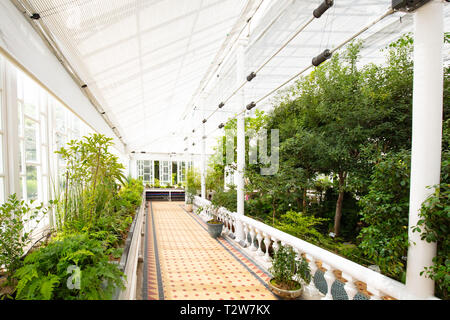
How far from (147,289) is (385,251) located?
286 centimetres

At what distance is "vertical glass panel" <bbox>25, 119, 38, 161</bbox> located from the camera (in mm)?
3051

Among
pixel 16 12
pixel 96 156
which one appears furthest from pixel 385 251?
pixel 16 12

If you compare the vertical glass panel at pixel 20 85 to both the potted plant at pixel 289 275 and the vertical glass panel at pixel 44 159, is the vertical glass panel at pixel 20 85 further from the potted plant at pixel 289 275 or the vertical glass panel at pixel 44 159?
the potted plant at pixel 289 275

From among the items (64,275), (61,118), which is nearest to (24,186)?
(64,275)

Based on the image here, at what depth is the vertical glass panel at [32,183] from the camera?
310 centimetres

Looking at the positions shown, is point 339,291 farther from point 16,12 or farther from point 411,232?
point 16,12

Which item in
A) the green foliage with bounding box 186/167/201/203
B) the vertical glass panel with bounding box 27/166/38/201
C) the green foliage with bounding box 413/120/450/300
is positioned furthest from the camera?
the green foliage with bounding box 186/167/201/203

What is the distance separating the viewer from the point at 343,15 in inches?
163

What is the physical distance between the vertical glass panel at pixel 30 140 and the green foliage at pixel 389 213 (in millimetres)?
3940

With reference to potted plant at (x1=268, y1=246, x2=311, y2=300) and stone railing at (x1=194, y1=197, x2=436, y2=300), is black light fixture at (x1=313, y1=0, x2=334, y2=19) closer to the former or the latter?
stone railing at (x1=194, y1=197, x2=436, y2=300)

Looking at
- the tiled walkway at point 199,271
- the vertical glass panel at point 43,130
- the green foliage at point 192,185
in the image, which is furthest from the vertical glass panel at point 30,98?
the green foliage at point 192,185

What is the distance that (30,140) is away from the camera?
10.4 ft

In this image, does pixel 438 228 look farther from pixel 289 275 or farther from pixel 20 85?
pixel 20 85

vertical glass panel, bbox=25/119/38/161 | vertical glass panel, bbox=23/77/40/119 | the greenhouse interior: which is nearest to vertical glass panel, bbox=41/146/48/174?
the greenhouse interior
